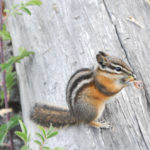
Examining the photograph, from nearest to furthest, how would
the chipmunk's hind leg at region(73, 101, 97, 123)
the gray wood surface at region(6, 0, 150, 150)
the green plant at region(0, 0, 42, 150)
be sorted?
the gray wood surface at region(6, 0, 150, 150), the chipmunk's hind leg at region(73, 101, 97, 123), the green plant at region(0, 0, 42, 150)

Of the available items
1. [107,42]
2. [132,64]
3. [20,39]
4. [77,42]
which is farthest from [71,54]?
[20,39]

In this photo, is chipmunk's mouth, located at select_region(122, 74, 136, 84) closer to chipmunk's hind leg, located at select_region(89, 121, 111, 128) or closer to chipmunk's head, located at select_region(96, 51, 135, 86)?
chipmunk's head, located at select_region(96, 51, 135, 86)

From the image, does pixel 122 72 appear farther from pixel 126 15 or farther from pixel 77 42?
pixel 126 15

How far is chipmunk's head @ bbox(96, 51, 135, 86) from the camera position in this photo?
6.98 feet

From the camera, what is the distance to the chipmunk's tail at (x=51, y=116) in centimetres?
236

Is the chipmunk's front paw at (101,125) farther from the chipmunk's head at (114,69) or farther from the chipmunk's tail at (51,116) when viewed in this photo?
the chipmunk's head at (114,69)

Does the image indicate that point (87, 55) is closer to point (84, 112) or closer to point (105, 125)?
point (84, 112)

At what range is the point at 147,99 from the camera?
2.25 meters

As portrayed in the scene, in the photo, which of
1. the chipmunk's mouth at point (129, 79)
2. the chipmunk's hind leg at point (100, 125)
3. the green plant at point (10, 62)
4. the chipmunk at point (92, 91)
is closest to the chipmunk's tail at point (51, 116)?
the chipmunk at point (92, 91)

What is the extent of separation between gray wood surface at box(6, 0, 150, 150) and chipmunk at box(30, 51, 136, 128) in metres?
0.07

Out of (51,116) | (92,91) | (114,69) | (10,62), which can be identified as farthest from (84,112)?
(10,62)

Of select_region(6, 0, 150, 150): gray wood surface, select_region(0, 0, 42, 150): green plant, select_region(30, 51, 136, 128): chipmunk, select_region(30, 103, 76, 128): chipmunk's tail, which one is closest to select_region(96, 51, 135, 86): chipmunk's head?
select_region(30, 51, 136, 128): chipmunk

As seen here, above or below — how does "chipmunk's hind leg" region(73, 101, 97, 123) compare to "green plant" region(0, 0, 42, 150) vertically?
below

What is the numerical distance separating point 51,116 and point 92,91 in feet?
1.34
